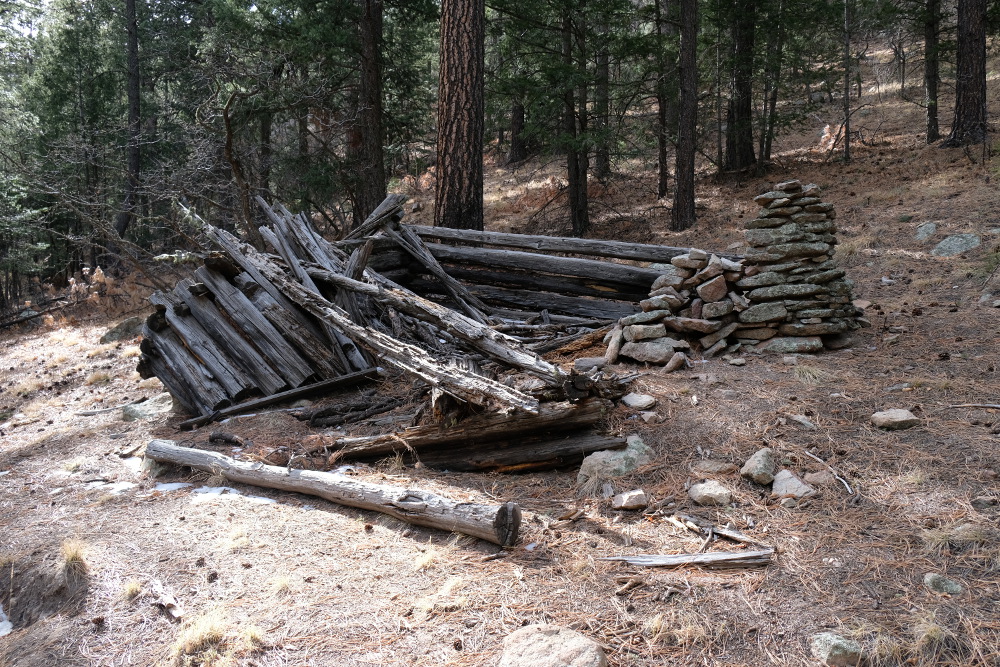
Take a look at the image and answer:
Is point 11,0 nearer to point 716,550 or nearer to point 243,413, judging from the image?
point 243,413

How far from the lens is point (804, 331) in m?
6.19

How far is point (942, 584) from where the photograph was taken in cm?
303

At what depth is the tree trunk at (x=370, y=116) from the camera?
1267 centimetres

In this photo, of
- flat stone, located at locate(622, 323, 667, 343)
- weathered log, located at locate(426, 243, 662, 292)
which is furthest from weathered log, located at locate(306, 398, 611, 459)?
weathered log, located at locate(426, 243, 662, 292)

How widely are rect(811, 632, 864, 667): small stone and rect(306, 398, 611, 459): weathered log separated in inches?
84.9

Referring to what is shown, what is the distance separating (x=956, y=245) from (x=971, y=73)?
6522mm

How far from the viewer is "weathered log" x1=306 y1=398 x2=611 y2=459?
4637 mm

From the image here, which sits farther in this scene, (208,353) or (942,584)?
(208,353)

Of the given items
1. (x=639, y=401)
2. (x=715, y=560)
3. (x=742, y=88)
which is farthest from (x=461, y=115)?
(x=742, y=88)

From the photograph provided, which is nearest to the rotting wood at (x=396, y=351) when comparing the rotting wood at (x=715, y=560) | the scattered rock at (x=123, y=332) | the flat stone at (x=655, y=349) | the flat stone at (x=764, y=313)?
the rotting wood at (x=715, y=560)

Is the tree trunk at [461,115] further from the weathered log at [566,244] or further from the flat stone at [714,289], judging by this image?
the flat stone at [714,289]

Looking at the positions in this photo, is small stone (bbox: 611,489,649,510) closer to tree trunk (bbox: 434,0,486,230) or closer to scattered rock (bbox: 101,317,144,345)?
tree trunk (bbox: 434,0,486,230)

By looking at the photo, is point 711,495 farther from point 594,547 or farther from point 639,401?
point 639,401

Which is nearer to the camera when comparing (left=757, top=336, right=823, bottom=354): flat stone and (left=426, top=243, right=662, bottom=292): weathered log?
(left=757, top=336, right=823, bottom=354): flat stone
